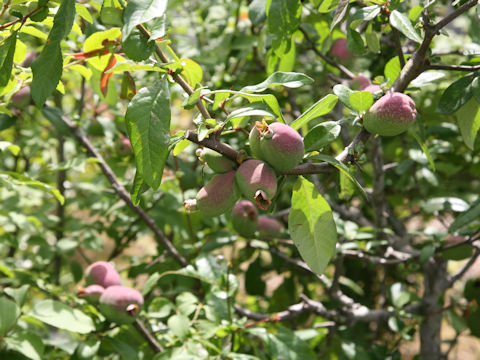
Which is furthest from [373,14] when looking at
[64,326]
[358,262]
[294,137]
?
[358,262]

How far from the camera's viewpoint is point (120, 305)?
3.46 feet

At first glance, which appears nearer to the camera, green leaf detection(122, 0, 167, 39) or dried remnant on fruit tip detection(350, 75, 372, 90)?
green leaf detection(122, 0, 167, 39)

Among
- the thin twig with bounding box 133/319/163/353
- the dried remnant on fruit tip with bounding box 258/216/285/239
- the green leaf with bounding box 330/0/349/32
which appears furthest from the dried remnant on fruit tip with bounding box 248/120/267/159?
the dried remnant on fruit tip with bounding box 258/216/285/239

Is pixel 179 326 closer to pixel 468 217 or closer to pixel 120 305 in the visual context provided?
pixel 120 305

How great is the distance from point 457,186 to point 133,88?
1.41 m

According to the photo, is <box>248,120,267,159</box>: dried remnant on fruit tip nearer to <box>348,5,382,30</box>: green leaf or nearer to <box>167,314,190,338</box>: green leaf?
<box>348,5,382,30</box>: green leaf

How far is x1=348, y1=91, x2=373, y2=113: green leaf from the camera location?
0.74m

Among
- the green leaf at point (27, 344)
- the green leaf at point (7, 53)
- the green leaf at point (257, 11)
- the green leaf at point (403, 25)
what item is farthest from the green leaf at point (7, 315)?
the green leaf at point (403, 25)

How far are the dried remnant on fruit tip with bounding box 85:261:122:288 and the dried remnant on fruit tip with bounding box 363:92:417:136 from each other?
74 centimetres

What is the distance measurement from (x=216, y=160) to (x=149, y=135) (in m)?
0.09

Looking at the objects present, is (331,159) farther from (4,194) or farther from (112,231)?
(4,194)

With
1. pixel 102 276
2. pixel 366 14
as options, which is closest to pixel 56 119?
pixel 102 276

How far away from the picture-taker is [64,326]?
1.02 metres

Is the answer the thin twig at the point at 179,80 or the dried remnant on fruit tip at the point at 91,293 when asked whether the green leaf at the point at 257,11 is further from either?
the dried remnant on fruit tip at the point at 91,293
